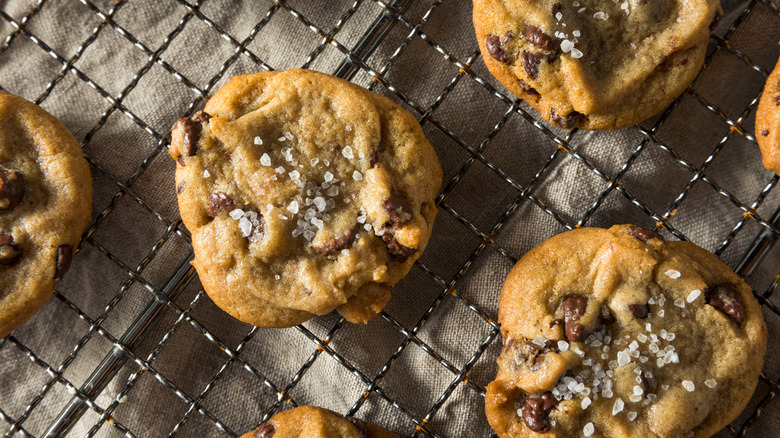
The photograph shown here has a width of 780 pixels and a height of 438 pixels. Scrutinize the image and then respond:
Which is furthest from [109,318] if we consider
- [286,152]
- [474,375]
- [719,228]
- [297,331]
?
[719,228]

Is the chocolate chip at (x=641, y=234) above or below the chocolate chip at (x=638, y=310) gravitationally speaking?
above

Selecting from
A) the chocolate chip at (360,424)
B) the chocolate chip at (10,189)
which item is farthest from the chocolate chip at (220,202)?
the chocolate chip at (360,424)

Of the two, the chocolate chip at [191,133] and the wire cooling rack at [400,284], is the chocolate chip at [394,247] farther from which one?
the chocolate chip at [191,133]

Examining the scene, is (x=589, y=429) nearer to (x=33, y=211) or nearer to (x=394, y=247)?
(x=394, y=247)

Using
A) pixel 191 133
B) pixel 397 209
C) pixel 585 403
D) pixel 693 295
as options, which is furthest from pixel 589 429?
pixel 191 133

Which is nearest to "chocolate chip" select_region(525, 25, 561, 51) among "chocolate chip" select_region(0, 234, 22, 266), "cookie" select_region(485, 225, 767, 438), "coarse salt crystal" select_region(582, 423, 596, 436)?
"cookie" select_region(485, 225, 767, 438)

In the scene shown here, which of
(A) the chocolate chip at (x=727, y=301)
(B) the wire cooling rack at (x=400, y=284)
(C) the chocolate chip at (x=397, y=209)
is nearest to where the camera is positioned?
(C) the chocolate chip at (x=397, y=209)

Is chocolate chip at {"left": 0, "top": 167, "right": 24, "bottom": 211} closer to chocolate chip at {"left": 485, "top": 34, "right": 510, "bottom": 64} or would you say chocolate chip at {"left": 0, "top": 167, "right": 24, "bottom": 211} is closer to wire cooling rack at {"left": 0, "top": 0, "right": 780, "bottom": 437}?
wire cooling rack at {"left": 0, "top": 0, "right": 780, "bottom": 437}
